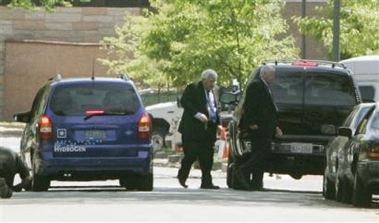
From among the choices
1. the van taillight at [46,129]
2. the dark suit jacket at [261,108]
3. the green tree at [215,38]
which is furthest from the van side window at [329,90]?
the green tree at [215,38]

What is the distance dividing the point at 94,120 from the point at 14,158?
165cm

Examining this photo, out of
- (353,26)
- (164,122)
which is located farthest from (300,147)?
(164,122)

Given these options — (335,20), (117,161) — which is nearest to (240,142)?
(117,161)

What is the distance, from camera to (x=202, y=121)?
2512 cm

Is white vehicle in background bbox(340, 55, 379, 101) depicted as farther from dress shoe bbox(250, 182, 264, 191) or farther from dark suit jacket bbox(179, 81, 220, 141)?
dress shoe bbox(250, 182, 264, 191)

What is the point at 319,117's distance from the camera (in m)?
25.4

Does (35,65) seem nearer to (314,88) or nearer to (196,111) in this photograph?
(314,88)

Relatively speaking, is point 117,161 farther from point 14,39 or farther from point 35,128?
point 14,39

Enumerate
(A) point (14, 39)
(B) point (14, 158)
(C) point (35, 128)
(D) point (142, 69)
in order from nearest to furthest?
(B) point (14, 158)
(C) point (35, 128)
(D) point (142, 69)
(A) point (14, 39)

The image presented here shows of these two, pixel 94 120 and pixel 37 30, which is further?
pixel 37 30

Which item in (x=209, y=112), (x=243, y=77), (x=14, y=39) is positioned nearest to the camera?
(x=209, y=112)

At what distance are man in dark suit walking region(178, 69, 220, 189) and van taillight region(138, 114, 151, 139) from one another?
1.87 meters

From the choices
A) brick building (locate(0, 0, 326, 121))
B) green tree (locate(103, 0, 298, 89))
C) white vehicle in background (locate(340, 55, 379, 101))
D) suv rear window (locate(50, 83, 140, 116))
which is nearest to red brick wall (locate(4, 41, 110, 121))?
brick building (locate(0, 0, 326, 121))

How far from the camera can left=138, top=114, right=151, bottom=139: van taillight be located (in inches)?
916
